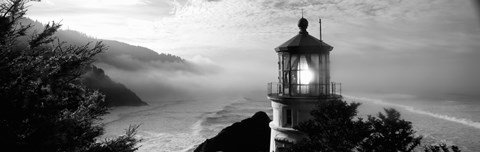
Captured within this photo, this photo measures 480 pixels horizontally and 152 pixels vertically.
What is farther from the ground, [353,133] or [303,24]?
[303,24]

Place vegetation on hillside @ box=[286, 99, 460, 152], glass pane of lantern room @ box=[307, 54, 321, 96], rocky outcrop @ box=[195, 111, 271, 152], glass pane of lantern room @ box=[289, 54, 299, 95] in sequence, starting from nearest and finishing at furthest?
vegetation on hillside @ box=[286, 99, 460, 152] < glass pane of lantern room @ box=[307, 54, 321, 96] < glass pane of lantern room @ box=[289, 54, 299, 95] < rocky outcrop @ box=[195, 111, 271, 152]

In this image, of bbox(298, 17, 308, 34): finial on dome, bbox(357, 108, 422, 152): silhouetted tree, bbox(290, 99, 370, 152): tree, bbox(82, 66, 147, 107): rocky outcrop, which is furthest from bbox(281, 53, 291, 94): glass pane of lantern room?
bbox(82, 66, 147, 107): rocky outcrop

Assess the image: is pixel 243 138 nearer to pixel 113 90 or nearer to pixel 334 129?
pixel 334 129

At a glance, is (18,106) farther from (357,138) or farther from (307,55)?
(307,55)

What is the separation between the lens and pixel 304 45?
11.2 metres

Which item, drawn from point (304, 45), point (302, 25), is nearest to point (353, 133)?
point (304, 45)

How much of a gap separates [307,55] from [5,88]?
30.4ft

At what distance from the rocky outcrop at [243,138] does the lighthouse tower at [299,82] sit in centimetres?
981

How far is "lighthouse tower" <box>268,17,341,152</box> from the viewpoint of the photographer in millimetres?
11305

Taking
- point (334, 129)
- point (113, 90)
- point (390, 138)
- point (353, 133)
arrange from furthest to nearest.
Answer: point (113, 90) < point (334, 129) < point (353, 133) < point (390, 138)

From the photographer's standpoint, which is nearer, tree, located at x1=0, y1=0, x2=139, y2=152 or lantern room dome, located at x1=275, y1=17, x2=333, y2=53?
tree, located at x1=0, y1=0, x2=139, y2=152

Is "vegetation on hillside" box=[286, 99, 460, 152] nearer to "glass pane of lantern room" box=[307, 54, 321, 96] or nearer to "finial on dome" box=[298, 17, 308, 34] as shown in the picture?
"glass pane of lantern room" box=[307, 54, 321, 96]

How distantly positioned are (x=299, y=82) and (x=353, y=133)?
11.8 feet

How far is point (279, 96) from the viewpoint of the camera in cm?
1162
